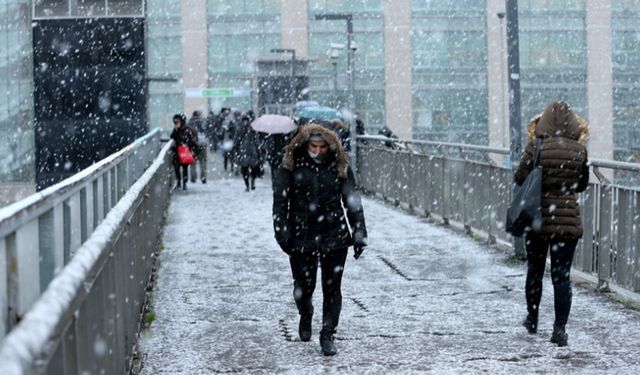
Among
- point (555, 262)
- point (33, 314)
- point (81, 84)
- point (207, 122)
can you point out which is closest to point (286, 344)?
point (555, 262)

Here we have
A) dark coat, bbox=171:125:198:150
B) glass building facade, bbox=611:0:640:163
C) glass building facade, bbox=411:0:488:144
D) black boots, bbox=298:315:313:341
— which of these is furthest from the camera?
glass building facade, bbox=611:0:640:163

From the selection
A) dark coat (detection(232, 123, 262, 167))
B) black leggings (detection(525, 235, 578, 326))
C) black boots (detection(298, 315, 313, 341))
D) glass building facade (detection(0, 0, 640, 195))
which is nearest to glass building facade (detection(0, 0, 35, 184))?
glass building facade (detection(0, 0, 640, 195))

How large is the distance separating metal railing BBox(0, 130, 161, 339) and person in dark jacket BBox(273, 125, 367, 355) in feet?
3.89

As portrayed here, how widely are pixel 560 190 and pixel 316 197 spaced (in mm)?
1595

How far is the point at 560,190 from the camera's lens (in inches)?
307

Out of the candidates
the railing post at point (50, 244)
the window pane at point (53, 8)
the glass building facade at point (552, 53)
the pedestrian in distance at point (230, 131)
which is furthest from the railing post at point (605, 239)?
the glass building facade at point (552, 53)

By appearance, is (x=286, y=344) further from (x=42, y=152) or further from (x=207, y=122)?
(x=207, y=122)

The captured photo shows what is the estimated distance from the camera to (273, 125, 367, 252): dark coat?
7.53m

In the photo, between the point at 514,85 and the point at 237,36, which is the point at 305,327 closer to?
the point at 514,85

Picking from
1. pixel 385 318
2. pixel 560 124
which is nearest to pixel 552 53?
pixel 385 318

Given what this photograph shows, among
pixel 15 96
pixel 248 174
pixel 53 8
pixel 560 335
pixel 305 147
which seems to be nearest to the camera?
pixel 305 147

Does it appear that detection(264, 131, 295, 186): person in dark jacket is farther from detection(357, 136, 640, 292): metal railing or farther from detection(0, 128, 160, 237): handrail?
detection(0, 128, 160, 237): handrail

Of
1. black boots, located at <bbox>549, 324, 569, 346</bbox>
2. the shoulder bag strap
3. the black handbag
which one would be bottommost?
black boots, located at <bbox>549, 324, 569, 346</bbox>

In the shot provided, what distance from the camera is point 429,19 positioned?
62312mm
